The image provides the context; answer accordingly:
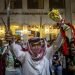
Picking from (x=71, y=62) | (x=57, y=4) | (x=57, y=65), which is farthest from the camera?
(x=57, y=4)

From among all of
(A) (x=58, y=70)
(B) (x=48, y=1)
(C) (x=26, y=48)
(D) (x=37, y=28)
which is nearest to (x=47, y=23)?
(D) (x=37, y=28)

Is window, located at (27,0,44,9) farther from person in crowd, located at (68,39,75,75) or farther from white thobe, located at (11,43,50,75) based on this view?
white thobe, located at (11,43,50,75)

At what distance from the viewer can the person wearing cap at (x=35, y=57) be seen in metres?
5.68

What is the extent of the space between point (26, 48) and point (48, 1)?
11.2m

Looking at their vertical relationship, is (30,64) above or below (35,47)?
below

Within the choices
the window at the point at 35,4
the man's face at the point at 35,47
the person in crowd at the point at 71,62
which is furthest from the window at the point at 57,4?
the man's face at the point at 35,47

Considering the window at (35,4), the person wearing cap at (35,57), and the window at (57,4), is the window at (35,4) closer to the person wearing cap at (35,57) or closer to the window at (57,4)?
the window at (57,4)

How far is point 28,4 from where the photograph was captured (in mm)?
16828

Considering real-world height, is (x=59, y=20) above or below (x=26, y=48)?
above

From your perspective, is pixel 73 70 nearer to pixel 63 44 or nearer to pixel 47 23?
pixel 63 44

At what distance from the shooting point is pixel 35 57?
5723 mm

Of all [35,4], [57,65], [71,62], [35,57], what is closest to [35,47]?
[35,57]

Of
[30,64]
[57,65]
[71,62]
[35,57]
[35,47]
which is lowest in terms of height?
[57,65]

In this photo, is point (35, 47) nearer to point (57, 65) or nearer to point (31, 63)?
point (31, 63)
